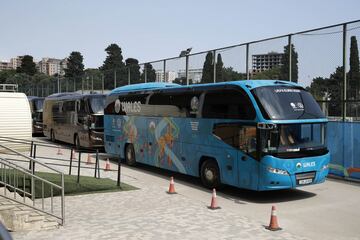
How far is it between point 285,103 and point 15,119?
10.3 metres

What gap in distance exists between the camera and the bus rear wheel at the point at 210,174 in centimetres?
1268

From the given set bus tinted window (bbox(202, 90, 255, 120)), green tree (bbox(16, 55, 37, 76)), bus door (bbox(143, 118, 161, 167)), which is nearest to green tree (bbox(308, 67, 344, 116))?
bus tinted window (bbox(202, 90, 255, 120))

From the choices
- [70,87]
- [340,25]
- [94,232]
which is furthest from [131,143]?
[70,87]

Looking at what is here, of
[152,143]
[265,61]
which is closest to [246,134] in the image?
[152,143]

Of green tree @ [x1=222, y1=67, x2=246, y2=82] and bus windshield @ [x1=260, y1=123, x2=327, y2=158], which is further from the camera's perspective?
green tree @ [x1=222, y1=67, x2=246, y2=82]

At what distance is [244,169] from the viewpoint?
37.6 ft

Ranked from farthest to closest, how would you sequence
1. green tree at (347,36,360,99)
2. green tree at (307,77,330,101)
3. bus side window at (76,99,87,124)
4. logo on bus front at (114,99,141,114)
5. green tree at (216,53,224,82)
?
bus side window at (76,99,87,124)
green tree at (216,53,224,82)
logo on bus front at (114,99,141,114)
green tree at (307,77,330,101)
green tree at (347,36,360,99)

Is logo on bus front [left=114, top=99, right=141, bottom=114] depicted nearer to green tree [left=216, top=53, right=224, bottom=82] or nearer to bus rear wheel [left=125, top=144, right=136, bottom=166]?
bus rear wheel [left=125, top=144, right=136, bottom=166]

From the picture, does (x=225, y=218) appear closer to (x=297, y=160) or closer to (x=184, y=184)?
(x=297, y=160)

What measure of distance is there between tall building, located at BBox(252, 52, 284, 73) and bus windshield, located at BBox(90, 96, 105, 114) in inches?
327

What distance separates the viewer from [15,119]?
16781 mm

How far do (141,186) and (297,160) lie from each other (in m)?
4.55

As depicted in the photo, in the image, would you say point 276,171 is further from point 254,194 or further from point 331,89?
point 331,89

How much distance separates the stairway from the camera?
7.95 m
